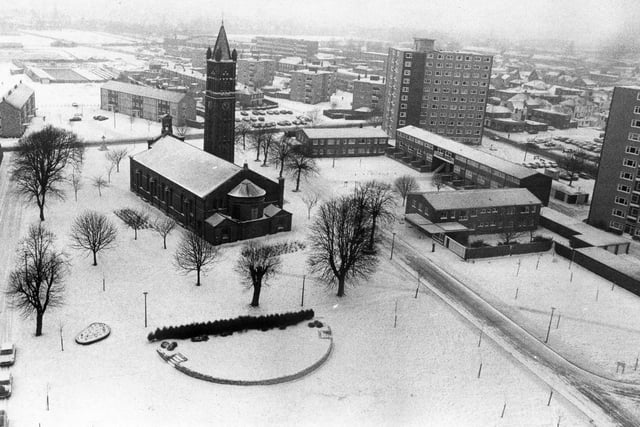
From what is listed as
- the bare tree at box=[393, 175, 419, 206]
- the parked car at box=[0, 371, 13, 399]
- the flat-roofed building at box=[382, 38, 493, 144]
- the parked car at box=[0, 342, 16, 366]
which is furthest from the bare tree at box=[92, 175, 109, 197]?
the flat-roofed building at box=[382, 38, 493, 144]

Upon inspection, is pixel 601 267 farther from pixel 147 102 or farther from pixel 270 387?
pixel 147 102

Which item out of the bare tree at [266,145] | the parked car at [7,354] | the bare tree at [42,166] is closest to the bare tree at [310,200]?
the bare tree at [266,145]

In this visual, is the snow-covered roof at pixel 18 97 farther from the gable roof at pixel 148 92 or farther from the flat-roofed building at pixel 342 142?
the flat-roofed building at pixel 342 142

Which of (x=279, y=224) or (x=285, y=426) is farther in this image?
(x=279, y=224)

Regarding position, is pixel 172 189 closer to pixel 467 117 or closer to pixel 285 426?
pixel 285 426

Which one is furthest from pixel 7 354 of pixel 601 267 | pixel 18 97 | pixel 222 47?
pixel 18 97

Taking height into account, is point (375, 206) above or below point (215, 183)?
below

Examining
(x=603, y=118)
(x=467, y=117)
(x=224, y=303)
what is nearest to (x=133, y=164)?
(x=224, y=303)
